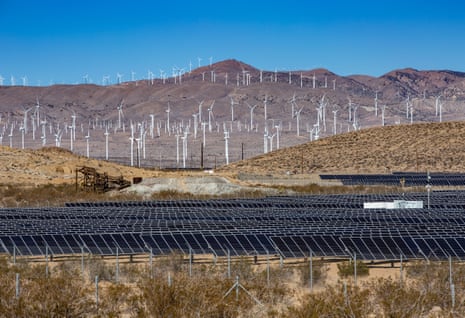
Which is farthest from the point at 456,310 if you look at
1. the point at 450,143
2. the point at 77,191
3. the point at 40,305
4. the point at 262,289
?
the point at 450,143

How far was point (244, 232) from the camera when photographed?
147ft

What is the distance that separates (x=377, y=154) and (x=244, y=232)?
370ft

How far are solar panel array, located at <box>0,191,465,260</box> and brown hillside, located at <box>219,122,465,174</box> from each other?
79.6 meters

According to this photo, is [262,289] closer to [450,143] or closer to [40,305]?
[40,305]

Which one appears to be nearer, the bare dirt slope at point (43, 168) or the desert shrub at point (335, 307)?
the desert shrub at point (335, 307)

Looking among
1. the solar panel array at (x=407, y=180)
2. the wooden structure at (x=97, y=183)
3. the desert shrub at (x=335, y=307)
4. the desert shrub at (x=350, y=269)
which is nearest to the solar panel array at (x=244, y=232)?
the desert shrub at (x=350, y=269)

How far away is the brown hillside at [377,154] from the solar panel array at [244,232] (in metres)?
79.6

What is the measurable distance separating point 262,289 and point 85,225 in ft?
77.2

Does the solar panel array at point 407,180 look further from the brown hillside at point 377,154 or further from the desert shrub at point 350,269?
the desert shrub at point 350,269

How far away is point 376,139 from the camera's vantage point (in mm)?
166000

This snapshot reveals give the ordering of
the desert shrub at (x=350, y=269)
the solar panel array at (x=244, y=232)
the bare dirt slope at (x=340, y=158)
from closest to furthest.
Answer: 1. the desert shrub at (x=350, y=269)
2. the solar panel array at (x=244, y=232)
3. the bare dirt slope at (x=340, y=158)

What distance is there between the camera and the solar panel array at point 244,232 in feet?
135

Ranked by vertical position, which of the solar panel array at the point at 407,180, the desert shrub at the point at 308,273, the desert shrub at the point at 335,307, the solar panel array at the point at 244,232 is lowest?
the solar panel array at the point at 407,180

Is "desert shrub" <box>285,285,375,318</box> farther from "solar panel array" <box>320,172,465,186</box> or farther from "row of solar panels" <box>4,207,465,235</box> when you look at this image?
"solar panel array" <box>320,172,465,186</box>
